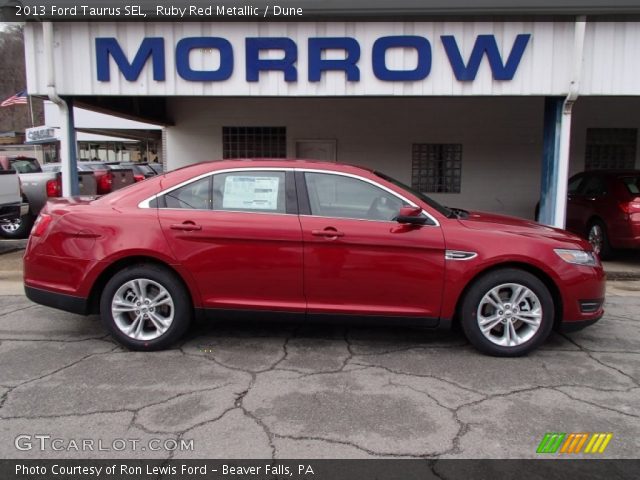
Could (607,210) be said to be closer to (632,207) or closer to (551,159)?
(632,207)

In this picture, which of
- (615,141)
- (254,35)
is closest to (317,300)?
(254,35)

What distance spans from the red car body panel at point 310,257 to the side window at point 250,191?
0.09 meters

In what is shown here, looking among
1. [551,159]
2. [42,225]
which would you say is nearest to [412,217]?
[42,225]

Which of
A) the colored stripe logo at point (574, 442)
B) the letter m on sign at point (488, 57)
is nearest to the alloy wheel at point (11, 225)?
the letter m on sign at point (488, 57)

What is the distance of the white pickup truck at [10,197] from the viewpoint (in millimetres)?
8820

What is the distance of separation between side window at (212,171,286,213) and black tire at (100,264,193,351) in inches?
29.1

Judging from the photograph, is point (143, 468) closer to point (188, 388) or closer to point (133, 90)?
point (188, 388)

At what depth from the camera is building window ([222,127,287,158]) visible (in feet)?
39.4

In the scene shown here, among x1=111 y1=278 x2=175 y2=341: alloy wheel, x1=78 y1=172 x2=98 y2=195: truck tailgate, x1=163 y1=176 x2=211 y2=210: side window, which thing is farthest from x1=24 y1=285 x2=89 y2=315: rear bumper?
x1=78 y1=172 x2=98 y2=195: truck tailgate

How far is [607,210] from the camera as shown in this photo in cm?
823

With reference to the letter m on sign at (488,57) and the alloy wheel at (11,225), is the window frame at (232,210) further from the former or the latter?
the alloy wheel at (11,225)

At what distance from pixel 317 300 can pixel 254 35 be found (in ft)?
14.3

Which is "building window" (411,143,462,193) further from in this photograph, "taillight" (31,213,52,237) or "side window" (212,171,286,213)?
"taillight" (31,213,52,237)

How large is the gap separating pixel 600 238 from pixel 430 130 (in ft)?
15.1
